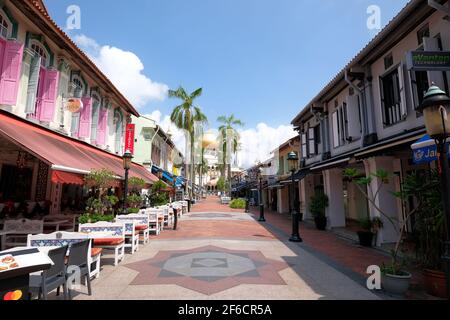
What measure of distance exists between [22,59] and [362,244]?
500 inches

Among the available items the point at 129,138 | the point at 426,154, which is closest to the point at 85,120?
the point at 129,138

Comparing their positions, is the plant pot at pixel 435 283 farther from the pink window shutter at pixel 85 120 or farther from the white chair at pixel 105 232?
the pink window shutter at pixel 85 120

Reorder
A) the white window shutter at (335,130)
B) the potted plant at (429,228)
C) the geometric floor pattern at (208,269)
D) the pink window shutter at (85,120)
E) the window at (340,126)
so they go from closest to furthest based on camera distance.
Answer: the potted plant at (429,228) → the geometric floor pattern at (208,269) → the window at (340,126) → the pink window shutter at (85,120) → the white window shutter at (335,130)

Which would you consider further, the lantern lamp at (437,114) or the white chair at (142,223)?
the white chair at (142,223)

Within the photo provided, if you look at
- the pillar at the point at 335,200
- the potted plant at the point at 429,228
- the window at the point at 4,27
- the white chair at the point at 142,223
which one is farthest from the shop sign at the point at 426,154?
the window at the point at 4,27

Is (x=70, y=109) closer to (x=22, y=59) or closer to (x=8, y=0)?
(x=22, y=59)

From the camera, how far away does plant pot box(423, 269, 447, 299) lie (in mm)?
4500

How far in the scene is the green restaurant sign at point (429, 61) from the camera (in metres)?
5.24

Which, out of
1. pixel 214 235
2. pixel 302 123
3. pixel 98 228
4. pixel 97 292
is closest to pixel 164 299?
pixel 97 292

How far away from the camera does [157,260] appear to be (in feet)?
22.8

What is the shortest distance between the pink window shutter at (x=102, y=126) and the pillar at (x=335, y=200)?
11.9 meters

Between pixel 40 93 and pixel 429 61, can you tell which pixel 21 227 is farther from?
pixel 429 61

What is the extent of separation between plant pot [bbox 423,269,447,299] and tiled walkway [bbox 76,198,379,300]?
1088 millimetres

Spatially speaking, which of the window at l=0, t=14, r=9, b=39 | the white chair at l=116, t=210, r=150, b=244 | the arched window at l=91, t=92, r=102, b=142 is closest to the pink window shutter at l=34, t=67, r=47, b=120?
the window at l=0, t=14, r=9, b=39
